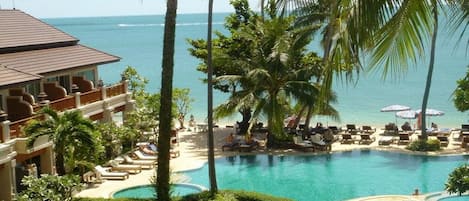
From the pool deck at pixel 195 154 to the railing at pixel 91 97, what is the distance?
3691 millimetres

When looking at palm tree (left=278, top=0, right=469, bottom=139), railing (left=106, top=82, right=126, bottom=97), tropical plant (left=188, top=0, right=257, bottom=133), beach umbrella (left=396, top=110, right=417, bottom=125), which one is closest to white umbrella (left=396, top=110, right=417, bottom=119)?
beach umbrella (left=396, top=110, right=417, bottom=125)

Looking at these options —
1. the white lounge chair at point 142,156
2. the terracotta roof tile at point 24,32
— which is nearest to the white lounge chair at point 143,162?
the white lounge chair at point 142,156

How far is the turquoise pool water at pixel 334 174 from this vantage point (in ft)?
69.6

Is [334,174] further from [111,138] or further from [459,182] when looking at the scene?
[111,138]

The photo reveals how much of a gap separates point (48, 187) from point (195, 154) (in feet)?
39.6

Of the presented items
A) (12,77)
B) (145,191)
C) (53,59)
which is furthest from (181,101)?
(12,77)

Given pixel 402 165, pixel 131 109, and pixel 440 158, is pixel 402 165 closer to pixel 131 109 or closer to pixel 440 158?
pixel 440 158

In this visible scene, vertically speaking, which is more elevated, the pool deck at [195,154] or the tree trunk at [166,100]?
the tree trunk at [166,100]

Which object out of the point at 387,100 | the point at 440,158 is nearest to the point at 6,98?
the point at 440,158

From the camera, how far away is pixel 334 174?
23.6 meters

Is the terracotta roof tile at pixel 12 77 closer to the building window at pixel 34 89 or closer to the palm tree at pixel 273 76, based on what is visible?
the building window at pixel 34 89

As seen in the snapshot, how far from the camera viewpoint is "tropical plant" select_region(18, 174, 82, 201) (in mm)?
14438

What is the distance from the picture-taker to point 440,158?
1015 inches

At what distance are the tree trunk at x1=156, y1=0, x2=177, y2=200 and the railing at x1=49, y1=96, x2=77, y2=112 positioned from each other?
24.0 feet
